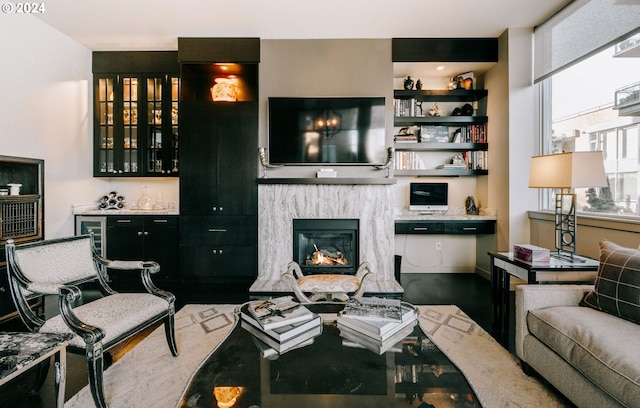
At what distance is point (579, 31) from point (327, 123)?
2562mm

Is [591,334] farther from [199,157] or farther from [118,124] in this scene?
[118,124]

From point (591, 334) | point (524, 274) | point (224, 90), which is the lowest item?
point (591, 334)

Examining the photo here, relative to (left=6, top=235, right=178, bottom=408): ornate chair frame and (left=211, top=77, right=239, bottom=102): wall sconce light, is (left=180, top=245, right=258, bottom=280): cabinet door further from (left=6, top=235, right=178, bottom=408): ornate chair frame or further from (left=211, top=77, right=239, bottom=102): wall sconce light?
(left=211, top=77, right=239, bottom=102): wall sconce light

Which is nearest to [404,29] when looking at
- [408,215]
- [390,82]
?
[390,82]

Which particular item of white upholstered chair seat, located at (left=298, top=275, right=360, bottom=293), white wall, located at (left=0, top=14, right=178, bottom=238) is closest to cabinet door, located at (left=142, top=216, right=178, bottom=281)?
white wall, located at (left=0, top=14, right=178, bottom=238)

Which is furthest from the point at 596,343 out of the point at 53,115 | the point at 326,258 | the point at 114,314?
the point at 53,115

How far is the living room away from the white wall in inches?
0.5

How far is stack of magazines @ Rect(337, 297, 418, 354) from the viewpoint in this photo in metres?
1.42

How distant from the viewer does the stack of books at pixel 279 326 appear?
4.62 feet

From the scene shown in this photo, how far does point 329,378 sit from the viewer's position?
1166 millimetres

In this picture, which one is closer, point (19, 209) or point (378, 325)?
point (378, 325)

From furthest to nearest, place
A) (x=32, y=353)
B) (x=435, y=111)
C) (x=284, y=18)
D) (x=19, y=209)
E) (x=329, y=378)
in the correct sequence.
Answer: (x=435, y=111) < (x=284, y=18) < (x=19, y=209) < (x=32, y=353) < (x=329, y=378)

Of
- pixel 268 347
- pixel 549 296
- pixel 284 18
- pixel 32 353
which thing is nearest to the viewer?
pixel 32 353

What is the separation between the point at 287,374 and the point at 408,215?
3149 mm
